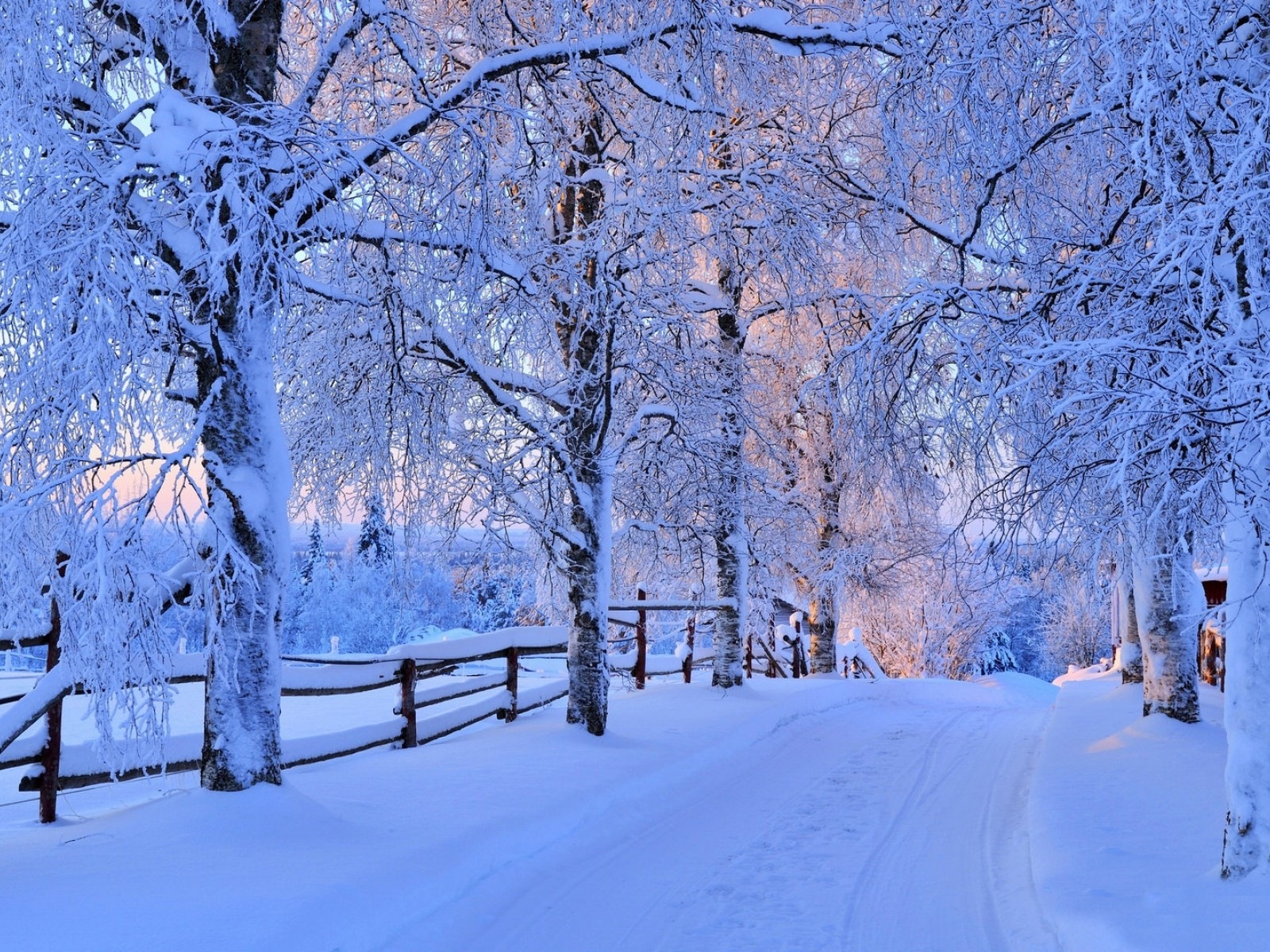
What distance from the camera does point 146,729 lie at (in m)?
4.86

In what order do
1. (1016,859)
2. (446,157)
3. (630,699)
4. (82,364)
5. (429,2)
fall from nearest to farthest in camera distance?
(82,364) → (446,157) → (1016,859) → (429,2) → (630,699)

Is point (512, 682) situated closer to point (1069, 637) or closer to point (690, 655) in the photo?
point (690, 655)

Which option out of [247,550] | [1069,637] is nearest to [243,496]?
[247,550]

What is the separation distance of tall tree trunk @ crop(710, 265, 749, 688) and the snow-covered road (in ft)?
16.2

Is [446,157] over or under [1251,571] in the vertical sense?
over

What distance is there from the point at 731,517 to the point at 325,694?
793cm

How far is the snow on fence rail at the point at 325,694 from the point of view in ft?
20.1

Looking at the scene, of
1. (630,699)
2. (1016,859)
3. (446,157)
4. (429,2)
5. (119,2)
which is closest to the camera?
(119,2)

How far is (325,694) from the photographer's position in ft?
27.8

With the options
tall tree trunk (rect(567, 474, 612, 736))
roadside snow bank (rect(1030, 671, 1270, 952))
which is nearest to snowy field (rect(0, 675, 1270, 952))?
roadside snow bank (rect(1030, 671, 1270, 952))

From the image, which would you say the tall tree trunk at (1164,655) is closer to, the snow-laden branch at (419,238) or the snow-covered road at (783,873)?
the snow-covered road at (783,873)

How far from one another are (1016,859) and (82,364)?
639 centimetres

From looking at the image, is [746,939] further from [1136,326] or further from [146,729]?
[1136,326]

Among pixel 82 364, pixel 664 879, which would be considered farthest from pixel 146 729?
pixel 664 879
